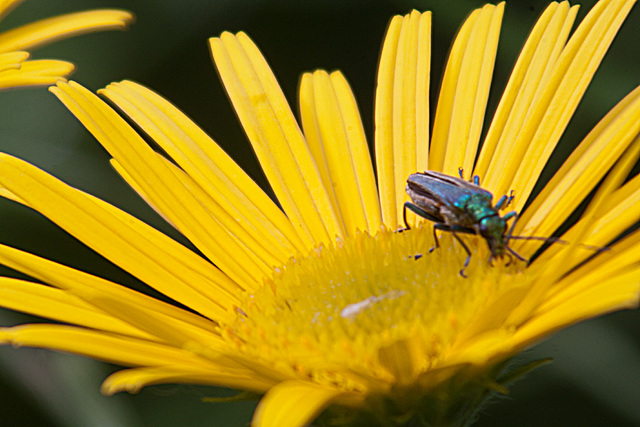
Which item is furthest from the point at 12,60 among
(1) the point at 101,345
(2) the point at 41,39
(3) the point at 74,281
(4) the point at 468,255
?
(4) the point at 468,255

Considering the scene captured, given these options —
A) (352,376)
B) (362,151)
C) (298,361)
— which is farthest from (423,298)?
(362,151)

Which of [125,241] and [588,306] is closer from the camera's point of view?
[588,306]

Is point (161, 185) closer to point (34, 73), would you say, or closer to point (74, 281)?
point (74, 281)

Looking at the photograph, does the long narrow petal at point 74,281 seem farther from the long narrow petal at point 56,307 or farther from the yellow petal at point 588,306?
the yellow petal at point 588,306

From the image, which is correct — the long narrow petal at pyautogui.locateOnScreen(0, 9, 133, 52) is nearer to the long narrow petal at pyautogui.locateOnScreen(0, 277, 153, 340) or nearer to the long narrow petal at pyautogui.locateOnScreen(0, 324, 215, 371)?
the long narrow petal at pyautogui.locateOnScreen(0, 277, 153, 340)

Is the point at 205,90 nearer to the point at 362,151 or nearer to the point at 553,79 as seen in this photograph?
the point at 362,151

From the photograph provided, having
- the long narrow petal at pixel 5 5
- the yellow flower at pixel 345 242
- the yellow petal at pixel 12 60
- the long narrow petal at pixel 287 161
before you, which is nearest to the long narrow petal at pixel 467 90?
the yellow flower at pixel 345 242
